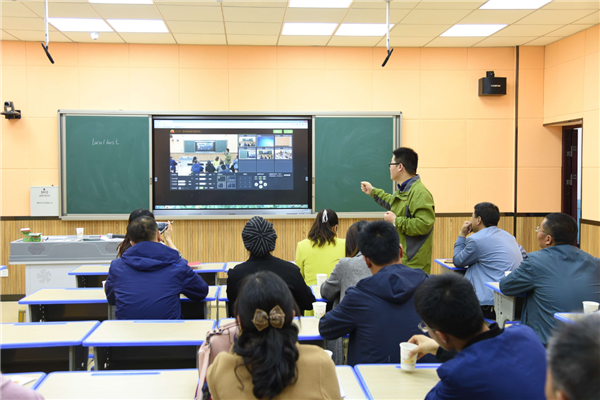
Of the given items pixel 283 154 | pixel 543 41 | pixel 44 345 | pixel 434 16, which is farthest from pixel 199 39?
pixel 543 41

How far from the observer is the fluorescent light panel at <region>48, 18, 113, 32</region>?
15.0ft

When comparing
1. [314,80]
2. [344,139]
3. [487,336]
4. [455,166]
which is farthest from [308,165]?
[487,336]

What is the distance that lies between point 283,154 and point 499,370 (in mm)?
4626

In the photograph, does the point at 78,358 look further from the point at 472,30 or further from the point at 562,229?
the point at 472,30

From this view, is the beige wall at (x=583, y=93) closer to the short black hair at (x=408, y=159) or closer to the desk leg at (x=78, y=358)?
the short black hair at (x=408, y=159)

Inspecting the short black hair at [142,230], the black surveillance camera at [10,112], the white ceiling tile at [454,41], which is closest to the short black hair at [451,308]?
the short black hair at [142,230]

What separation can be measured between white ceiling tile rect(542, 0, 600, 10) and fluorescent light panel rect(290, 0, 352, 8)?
206 centimetres

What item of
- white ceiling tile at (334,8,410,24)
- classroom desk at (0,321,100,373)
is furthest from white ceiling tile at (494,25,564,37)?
classroom desk at (0,321,100,373)

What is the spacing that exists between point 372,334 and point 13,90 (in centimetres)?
558

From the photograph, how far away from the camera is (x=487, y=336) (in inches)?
46.9

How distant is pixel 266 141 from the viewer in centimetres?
552

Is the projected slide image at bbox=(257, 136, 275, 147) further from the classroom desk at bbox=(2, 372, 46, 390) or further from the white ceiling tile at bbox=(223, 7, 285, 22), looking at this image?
the classroom desk at bbox=(2, 372, 46, 390)

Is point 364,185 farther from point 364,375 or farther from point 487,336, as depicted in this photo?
point 487,336

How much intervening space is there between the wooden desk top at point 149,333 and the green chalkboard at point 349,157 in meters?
3.51
